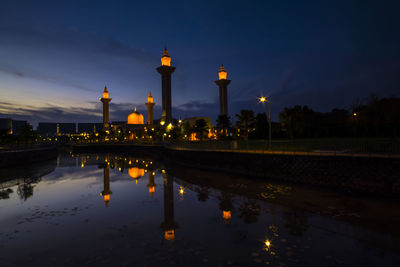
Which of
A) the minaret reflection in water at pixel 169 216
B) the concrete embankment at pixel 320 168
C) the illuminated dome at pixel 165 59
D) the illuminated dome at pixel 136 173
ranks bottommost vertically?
the illuminated dome at pixel 136 173

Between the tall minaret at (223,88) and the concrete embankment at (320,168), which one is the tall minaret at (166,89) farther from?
the concrete embankment at (320,168)

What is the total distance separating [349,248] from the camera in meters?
8.34

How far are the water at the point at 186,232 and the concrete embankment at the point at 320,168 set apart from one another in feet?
9.99

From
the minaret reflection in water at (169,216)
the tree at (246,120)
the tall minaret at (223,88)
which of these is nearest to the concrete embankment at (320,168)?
the minaret reflection in water at (169,216)

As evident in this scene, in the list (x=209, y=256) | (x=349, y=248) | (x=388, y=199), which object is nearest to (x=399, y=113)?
(x=388, y=199)

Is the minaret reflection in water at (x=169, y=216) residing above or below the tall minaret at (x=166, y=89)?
below

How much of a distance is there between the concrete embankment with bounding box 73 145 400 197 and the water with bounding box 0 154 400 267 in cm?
305

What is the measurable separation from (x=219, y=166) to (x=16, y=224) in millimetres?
21011

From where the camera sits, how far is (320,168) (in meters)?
19.0

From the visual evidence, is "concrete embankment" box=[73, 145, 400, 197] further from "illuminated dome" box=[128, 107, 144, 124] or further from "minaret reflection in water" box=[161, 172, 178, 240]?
"illuminated dome" box=[128, 107, 144, 124]

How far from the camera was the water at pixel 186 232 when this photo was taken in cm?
786

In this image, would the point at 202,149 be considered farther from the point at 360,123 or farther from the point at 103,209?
the point at 360,123

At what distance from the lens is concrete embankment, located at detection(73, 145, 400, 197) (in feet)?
50.7

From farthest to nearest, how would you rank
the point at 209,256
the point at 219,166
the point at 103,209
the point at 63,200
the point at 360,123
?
1. the point at 360,123
2. the point at 219,166
3. the point at 63,200
4. the point at 103,209
5. the point at 209,256
